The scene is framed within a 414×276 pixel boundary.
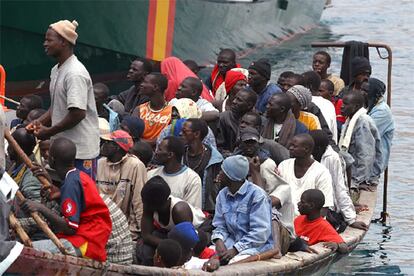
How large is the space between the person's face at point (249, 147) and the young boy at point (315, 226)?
642 millimetres

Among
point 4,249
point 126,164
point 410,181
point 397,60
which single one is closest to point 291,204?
point 126,164

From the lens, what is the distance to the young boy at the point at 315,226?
1138 centimetres

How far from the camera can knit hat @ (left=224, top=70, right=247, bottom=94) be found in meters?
13.5

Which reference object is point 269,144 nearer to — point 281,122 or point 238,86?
point 281,122

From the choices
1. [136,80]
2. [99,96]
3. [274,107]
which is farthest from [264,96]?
[99,96]

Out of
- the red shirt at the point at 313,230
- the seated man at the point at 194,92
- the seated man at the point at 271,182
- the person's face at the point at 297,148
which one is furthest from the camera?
the seated man at the point at 194,92

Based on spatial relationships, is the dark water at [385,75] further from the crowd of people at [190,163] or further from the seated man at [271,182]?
the seated man at [271,182]

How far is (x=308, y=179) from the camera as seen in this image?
458 inches

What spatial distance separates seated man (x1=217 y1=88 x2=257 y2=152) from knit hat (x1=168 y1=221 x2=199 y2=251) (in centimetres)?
245

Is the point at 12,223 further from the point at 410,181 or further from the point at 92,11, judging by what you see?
the point at 92,11

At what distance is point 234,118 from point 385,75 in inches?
579

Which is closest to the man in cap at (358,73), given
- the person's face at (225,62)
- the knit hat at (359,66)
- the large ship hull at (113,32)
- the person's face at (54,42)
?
the knit hat at (359,66)

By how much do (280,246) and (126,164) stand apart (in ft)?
4.43

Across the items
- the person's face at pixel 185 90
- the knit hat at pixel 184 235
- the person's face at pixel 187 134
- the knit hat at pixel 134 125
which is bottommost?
the knit hat at pixel 184 235
